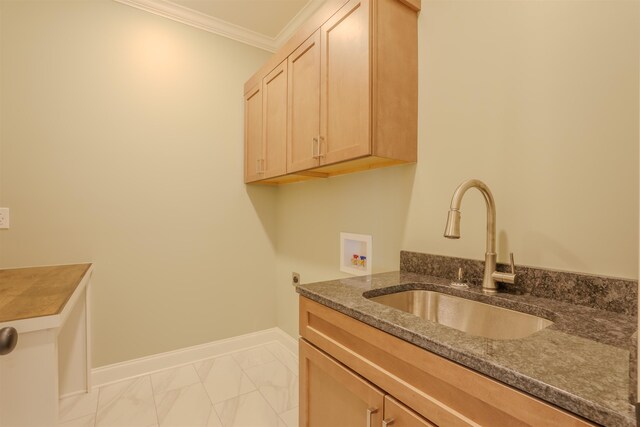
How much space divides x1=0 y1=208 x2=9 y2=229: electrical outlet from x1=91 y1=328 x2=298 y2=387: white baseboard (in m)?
1.00

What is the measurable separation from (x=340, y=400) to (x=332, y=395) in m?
0.04

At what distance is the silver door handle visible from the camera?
820 mm

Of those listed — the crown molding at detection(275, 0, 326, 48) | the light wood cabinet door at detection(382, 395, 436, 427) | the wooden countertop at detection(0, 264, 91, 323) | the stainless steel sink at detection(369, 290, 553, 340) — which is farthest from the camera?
the crown molding at detection(275, 0, 326, 48)

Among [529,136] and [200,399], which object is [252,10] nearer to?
[529,136]

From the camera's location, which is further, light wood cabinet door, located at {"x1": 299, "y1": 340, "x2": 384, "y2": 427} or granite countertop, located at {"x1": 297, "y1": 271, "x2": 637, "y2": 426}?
light wood cabinet door, located at {"x1": 299, "y1": 340, "x2": 384, "y2": 427}

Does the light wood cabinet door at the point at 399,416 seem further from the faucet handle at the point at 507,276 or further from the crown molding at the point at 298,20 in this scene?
the crown molding at the point at 298,20

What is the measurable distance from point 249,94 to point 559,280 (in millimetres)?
2181

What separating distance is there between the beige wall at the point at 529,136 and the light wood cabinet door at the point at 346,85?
313mm

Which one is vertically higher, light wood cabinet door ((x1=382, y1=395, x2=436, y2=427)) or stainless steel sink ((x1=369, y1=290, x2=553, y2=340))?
stainless steel sink ((x1=369, y1=290, x2=553, y2=340))

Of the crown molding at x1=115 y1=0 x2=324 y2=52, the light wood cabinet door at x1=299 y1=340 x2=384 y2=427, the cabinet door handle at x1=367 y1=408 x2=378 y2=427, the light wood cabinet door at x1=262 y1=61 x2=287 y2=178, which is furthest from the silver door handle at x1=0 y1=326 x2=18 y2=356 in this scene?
the crown molding at x1=115 y1=0 x2=324 y2=52

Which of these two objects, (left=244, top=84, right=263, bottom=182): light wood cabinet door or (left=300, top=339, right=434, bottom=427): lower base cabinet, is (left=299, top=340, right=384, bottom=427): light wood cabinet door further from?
(left=244, top=84, right=263, bottom=182): light wood cabinet door

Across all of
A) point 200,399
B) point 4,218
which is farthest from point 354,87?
point 4,218

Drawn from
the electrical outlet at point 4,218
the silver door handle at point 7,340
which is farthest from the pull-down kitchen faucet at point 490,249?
the electrical outlet at point 4,218

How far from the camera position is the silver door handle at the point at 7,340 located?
820 mm
